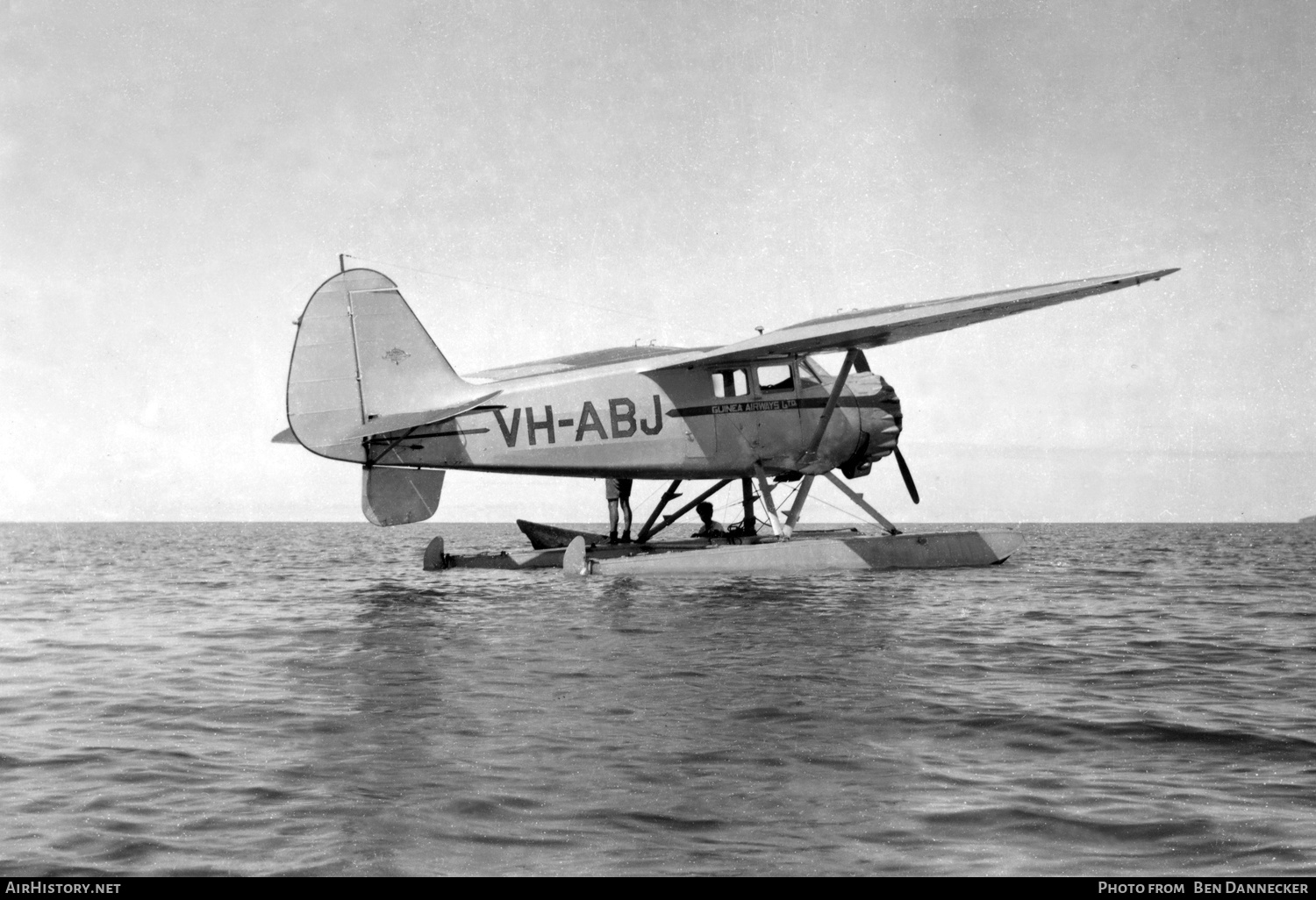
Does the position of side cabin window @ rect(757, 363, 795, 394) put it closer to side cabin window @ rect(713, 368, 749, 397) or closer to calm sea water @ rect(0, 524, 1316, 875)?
side cabin window @ rect(713, 368, 749, 397)

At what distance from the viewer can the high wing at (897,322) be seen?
17641 mm

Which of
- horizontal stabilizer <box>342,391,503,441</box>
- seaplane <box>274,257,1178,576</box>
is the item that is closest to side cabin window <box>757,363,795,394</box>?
seaplane <box>274,257,1178,576</box>

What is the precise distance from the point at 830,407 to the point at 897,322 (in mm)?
2062

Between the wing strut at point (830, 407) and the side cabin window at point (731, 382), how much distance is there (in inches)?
59.5

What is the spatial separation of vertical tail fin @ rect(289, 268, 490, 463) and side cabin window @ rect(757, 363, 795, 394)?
5.17m

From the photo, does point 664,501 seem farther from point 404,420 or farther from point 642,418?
point 404,420

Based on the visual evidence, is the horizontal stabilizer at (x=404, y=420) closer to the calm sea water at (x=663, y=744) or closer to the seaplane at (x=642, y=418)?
the seaplane at (x=642, y=418)

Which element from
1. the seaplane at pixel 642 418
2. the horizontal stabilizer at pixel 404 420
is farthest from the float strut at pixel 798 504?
the horizontal stabilizer at pixel 404 420

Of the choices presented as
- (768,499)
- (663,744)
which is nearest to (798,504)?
(768,499)

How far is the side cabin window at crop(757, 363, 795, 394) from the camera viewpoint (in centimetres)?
1948

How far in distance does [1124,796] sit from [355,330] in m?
15.1

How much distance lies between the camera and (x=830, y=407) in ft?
62.5
